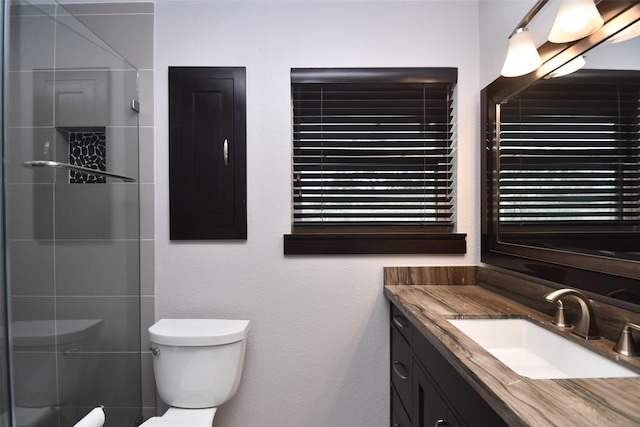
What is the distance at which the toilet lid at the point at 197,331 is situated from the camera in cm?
154

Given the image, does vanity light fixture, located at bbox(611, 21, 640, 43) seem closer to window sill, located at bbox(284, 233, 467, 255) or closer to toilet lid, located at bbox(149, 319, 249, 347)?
window sill, located at bbox(284, 233, 467, 255)

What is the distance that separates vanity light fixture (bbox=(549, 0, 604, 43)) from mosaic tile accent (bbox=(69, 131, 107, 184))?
1.73m

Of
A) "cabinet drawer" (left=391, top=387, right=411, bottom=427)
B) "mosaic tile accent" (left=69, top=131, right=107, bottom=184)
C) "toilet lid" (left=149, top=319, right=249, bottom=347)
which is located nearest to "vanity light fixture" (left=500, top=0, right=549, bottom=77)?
"cabinet drawer" (left=391, top=387, right=411, bottom=427)

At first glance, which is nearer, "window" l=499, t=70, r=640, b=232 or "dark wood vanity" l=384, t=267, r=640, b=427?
"dark wood vanity" l=384, t=267, r=640, b=427

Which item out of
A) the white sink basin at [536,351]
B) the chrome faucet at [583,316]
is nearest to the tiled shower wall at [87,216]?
the white sink basin at [536,351]

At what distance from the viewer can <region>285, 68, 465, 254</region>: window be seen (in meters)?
1.81

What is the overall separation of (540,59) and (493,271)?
0.91 meters

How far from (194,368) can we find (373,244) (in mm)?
999

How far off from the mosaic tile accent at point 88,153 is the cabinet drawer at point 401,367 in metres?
1.47

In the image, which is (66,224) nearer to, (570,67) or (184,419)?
(184,419)

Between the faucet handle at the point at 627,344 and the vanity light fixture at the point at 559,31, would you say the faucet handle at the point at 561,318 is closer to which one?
the faucet handle at the point at 627,344

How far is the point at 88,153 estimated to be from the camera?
1.42m

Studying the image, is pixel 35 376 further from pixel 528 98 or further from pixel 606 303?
pixel 528 98

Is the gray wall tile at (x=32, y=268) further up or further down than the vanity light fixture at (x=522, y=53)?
further down
